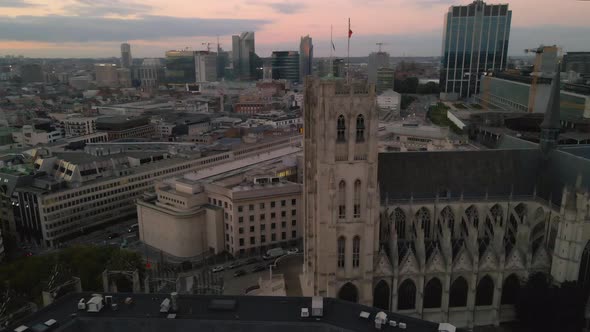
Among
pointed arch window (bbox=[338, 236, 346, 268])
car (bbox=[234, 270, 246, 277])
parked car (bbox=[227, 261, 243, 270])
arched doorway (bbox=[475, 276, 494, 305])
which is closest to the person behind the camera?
pointed arch window (bbox=[338, 236, 346, 268])

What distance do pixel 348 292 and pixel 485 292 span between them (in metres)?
17.5

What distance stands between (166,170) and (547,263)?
9141cm

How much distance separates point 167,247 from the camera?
309 ft

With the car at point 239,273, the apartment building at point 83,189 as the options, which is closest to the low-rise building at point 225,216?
the car at point 239,273

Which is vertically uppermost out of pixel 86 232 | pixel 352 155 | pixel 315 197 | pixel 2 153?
pixel 352 155

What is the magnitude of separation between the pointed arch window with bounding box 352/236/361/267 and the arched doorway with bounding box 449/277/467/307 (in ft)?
41.4

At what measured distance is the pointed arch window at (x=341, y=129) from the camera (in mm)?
53987

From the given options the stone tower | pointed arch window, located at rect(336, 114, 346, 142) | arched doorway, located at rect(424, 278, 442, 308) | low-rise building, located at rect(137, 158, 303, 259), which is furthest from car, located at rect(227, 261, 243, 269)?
pointed arch window, located at rect(336, 114, 346, 142)

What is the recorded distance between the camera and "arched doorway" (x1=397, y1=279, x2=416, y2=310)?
59875 millimetres

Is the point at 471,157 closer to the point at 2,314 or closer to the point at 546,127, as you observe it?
the point at 546,127

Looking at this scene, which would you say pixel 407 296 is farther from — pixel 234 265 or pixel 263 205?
pixel 263 205

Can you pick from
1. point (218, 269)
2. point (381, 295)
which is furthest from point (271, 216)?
point (381, 295)

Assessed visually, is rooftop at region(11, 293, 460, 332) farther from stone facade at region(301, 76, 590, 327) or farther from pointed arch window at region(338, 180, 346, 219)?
stone facade at region(301, 76, 590, 327)

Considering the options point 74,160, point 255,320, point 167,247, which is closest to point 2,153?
point 74,160
